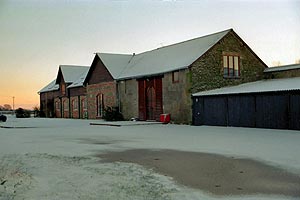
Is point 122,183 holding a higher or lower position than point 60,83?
lower

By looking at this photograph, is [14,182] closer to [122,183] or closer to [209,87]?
[122,183]

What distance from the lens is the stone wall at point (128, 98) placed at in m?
29.4

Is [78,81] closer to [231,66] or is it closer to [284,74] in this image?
[231,66]

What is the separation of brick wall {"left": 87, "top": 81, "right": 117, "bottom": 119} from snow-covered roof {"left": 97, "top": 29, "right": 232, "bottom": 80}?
1408 millimetres

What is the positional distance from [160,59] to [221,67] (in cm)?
610

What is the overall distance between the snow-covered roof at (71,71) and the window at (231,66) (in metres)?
23.3

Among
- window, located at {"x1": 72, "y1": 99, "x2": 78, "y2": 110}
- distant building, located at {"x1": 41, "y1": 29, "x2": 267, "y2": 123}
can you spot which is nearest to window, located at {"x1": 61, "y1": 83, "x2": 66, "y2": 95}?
window, located at {"x1": 72, "y1": 99, "x2": 78, "y2": 110}

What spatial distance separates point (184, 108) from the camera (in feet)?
78.2

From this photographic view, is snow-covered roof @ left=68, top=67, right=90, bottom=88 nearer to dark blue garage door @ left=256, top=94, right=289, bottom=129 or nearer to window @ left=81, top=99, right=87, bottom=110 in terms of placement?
window @ left=81, top=99, right=87, bottom=110

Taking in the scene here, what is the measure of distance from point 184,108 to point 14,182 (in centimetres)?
1832

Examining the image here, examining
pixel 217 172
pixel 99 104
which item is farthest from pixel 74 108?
pixel 217 172

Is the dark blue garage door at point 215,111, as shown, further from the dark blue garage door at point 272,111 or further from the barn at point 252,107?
the dark blue garage door at point 272,111

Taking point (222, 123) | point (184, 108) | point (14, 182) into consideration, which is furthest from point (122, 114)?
point (14, 182)

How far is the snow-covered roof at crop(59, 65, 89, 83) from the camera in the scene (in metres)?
43.9
